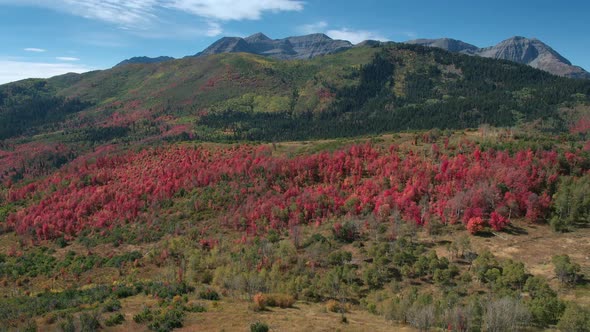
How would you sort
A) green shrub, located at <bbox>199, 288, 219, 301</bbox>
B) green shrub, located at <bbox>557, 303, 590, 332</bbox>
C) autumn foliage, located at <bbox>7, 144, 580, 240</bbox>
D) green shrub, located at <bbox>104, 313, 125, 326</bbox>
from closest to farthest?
green shrub, located at <bbox>557, 303, 590, 332</bbox> → green shrub, located at <bbox>104, 313, 125, 326</bbox> → green shrub, located at <bbox>199, 288, 219, 301</bbox> → autumn foliage, located at <bbox>7, 144, 580, 240</bbox>

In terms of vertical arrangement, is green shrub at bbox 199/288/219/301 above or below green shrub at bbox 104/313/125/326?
below

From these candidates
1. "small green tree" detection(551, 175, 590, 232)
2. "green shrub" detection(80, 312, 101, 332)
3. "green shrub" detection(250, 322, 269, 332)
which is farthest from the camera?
"small green tree" detection(551, 175, 590, 232)

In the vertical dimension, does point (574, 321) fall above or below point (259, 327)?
below

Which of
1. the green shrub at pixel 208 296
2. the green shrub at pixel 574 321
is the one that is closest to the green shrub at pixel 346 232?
the green shrub at pixel 208 296

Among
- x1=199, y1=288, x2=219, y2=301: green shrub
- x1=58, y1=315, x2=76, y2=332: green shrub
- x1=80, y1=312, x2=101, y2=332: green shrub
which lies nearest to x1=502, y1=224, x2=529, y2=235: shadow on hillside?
x1=199, y1=288, x2=219, y2=301: green shrub

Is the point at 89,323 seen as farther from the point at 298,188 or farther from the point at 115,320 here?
the point at 298,188

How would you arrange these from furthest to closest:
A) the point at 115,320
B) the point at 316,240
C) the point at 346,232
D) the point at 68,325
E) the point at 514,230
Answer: the point at 346,232 < the point at 316,240 < the point at 514,230 < the point at 115,320 < the point at 68,325

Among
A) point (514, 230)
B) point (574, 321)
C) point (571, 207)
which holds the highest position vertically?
point (571, 207)

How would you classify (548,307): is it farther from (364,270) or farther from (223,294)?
(223,294)

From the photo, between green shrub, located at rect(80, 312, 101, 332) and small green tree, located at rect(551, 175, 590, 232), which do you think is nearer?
green shrub, located at rect(80, 312, 101, 332)

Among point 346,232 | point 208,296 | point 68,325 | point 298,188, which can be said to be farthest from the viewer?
point 298,188

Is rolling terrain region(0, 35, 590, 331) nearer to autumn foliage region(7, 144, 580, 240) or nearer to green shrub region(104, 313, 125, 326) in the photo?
green shrub region(104, 313, 125, 326)

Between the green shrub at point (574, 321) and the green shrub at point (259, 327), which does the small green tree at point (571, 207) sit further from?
the green shrub at point (259, 327)

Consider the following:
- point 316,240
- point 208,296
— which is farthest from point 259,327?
point 316,240
